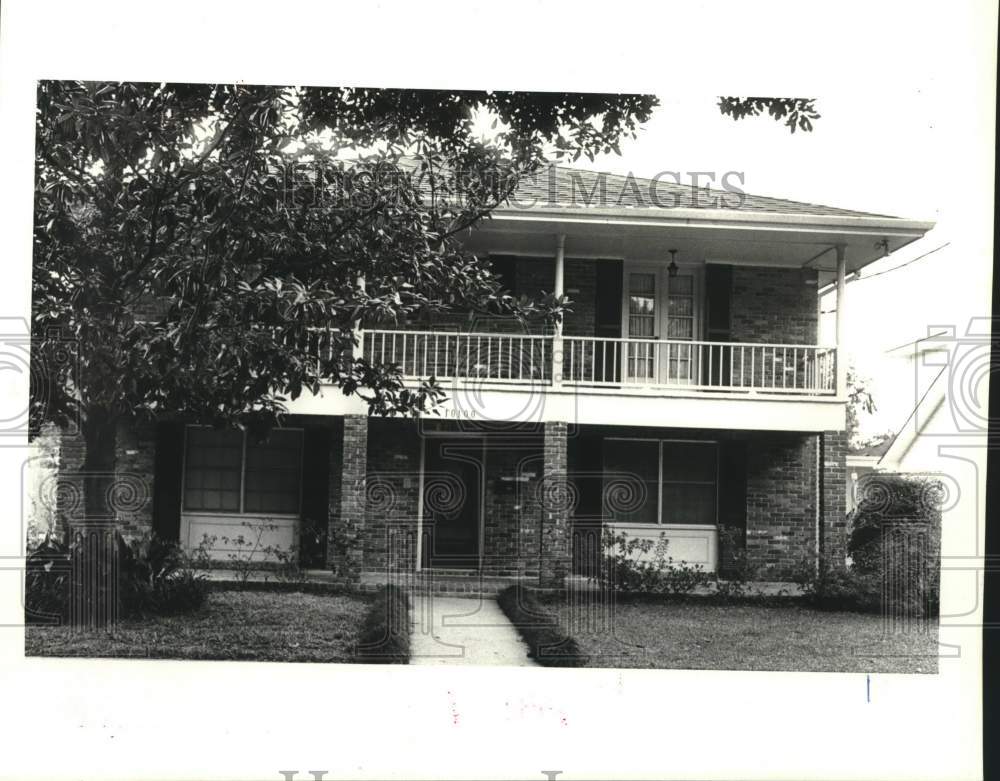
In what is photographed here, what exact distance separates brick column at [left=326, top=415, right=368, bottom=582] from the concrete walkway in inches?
41.1

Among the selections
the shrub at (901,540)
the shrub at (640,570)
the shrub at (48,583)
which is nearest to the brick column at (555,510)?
the shrub at (640,570)

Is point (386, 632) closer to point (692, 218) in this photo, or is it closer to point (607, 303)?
point (607, 303)

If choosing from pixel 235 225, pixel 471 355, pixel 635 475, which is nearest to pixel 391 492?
pixel 471 355

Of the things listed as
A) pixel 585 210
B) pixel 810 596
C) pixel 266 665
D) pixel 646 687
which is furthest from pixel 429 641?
pixel 585 210

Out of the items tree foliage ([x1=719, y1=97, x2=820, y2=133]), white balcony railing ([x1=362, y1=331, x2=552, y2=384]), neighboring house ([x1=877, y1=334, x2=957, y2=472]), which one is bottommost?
neighboring house ([x1=877, y1=334, x2=957, y2=472])

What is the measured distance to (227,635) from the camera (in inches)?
299

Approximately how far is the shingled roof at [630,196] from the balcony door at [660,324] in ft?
4.13

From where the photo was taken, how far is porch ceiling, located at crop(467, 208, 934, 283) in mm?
9273

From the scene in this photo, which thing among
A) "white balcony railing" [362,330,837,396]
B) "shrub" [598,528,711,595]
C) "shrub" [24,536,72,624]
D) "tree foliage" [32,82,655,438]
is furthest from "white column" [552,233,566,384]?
"shrub" [24,536,72,624]

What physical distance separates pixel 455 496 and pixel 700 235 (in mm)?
3506

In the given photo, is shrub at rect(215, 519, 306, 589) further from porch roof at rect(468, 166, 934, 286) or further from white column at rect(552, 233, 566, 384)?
porch roof at rect(468, 166, 934, 286)

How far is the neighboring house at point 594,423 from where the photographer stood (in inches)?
364

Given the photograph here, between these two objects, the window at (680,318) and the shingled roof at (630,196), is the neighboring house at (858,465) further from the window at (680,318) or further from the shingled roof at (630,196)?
the shingled roof at (630,196)

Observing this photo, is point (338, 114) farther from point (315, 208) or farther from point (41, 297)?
point (41, 297)
